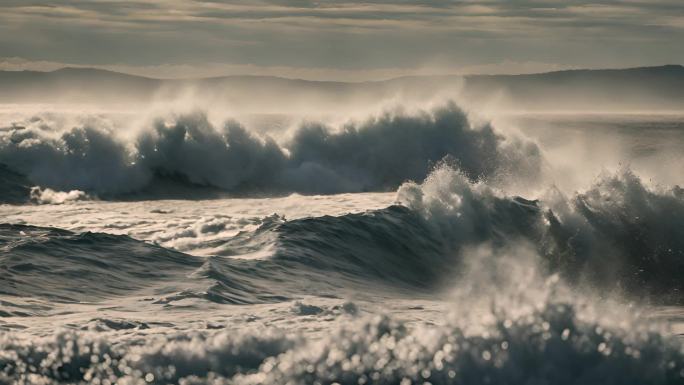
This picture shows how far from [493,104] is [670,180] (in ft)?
38.7

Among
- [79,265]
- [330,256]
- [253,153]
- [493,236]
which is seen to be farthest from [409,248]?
[253,153]

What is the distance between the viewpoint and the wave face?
27.6 meters

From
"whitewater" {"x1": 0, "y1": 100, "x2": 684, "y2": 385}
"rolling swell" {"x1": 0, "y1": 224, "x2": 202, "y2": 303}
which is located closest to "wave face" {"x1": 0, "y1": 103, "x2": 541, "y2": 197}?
"whitewater" {"x1": 0, "y1": 100, "x2": 684, "y2": 385}

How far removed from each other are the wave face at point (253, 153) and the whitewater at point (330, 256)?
0.08 metres

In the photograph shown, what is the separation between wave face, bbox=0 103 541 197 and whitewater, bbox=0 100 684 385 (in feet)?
0.26

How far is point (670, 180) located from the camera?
29.8 metres

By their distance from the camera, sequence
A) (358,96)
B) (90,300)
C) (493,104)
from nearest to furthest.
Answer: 1. (90,300)
2. (493,104)
3. (358,96)

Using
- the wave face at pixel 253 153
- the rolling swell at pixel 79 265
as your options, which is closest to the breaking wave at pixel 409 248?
the rolling swell at pixel 79 265

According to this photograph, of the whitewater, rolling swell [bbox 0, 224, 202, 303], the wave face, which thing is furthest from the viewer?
the wave face

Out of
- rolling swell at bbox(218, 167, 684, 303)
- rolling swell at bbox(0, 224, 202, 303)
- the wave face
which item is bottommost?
rolling swell at bbox(0, 224, 202, 303)

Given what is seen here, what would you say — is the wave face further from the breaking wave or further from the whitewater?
the breaking wave

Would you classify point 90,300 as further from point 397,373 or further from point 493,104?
point 493,104

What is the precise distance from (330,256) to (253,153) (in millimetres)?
15853

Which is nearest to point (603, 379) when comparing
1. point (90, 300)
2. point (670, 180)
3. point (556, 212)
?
point (90, 300)
